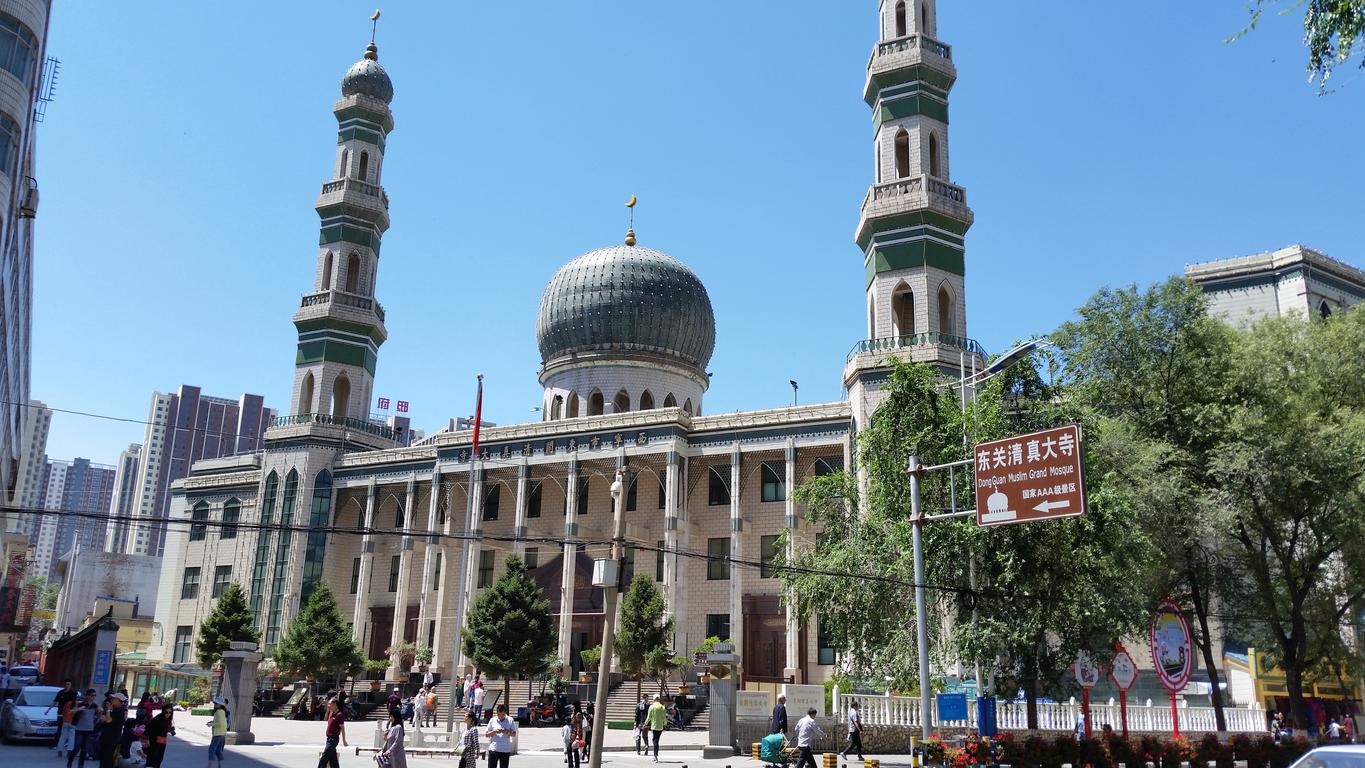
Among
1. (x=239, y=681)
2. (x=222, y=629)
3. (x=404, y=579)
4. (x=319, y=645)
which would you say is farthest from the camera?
(x=404, y=579)

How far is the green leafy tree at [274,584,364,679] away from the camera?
159ft

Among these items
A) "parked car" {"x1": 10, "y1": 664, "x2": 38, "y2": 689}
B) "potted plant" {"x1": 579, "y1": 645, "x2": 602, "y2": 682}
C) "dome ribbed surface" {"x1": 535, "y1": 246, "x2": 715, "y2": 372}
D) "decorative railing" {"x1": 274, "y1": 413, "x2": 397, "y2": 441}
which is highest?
"dome ribbed surface" {"x1": 535, "y1": 246, "x2": 715, "y2": 372}

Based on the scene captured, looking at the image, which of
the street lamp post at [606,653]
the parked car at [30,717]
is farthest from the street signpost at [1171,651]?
the parked car at [30,717]

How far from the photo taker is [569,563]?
50250mm

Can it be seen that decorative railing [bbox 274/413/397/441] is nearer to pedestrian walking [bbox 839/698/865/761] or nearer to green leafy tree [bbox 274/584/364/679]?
green leafy tree [bbox 274/584/364/679]

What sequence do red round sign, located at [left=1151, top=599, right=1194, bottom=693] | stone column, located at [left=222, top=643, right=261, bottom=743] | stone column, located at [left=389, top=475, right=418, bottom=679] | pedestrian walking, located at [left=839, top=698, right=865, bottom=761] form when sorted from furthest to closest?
stone column, located at [left=389, top=475, right=418, bottom=679]
stone column, located at [left=222, top=643, right=261, bottom=743]
pedestrian walking, located at [left=839, top=698, right=865, bottom=761]
red round sign, located at [left=1151, top=599, right=1194, bottom=693]

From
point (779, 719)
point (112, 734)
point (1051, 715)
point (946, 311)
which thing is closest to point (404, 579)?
point (946, 311)

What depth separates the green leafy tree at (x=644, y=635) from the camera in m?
42.5

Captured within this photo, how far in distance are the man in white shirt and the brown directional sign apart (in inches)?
374

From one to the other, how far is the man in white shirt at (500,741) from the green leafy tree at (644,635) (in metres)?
21.9

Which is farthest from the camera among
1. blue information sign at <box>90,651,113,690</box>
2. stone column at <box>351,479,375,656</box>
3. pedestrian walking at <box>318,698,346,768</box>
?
stone column at <box>351,479,375,656</box>

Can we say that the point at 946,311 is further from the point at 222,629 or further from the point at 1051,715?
the point at 222,629

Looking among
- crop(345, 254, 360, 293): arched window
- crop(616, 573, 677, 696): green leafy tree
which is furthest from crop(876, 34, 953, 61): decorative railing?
crop(345, 254, 360, 293): arched window

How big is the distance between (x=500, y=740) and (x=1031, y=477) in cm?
1064
